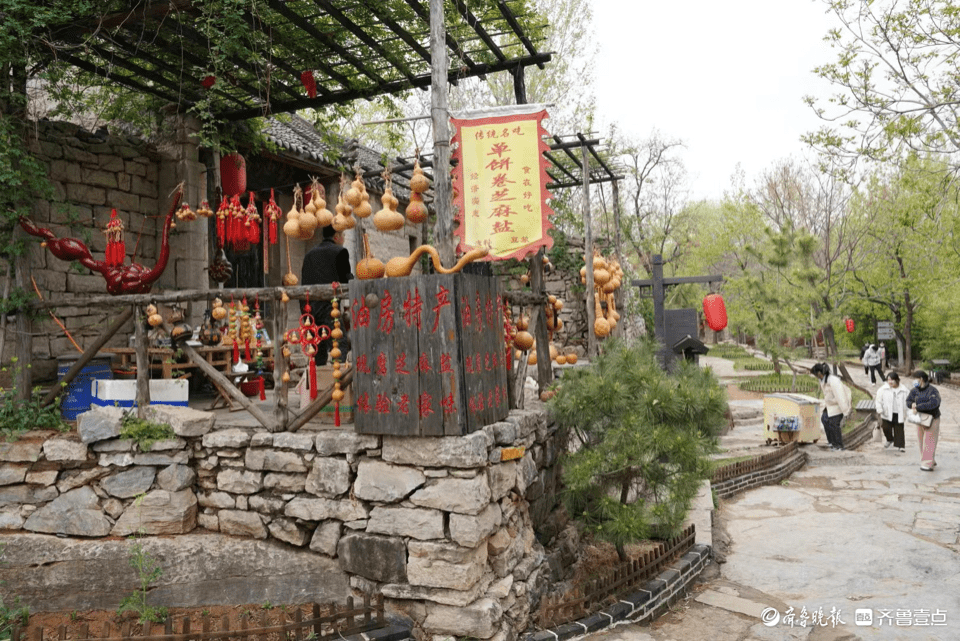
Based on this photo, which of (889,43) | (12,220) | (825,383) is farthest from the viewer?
(825,383)

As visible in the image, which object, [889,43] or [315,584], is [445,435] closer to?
[315,584]

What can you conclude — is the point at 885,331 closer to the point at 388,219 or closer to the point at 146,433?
the point at 388,219

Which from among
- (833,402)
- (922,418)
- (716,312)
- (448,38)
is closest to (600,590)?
(448,38)

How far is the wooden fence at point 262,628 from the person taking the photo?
3.68 m

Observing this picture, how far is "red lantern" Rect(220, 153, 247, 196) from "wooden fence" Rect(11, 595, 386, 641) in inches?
186

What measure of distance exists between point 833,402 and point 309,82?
941 cm

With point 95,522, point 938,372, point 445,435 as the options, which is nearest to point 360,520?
point 445,435

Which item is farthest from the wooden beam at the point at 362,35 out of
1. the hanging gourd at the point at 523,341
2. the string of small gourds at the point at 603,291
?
the hanging gourd at the point at 523,341

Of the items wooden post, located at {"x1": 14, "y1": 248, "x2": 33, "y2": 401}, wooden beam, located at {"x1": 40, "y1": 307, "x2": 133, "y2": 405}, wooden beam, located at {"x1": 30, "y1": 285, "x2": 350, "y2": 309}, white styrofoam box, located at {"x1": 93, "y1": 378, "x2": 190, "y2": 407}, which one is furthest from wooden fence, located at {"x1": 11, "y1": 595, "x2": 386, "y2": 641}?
wooden beam, located at {"x1": 30, "y1": 285, "x2": 350, "y2": 309}

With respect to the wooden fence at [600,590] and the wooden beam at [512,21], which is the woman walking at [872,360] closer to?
the wooden fence at [600,590]

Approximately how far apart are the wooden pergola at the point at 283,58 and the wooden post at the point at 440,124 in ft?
0.03

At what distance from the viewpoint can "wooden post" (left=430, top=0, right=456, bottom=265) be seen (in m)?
4.66

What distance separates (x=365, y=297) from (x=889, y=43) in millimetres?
6486

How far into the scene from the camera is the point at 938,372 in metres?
21.4
